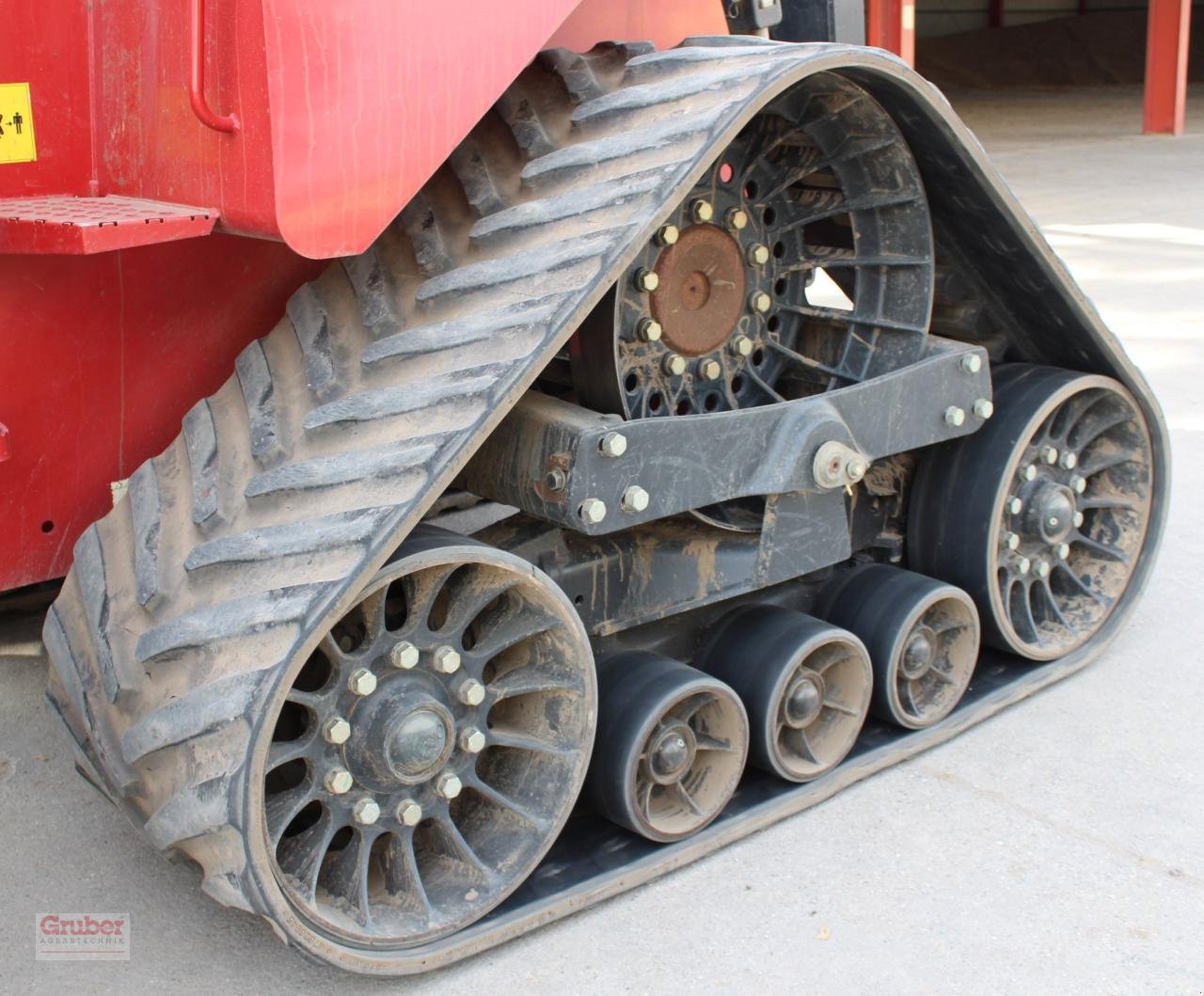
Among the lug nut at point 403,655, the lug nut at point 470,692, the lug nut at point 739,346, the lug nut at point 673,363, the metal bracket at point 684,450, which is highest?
the lug nut at point 739,346

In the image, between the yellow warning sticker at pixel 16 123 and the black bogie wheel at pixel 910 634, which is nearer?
the yellow warning sticker at pixel 16 123

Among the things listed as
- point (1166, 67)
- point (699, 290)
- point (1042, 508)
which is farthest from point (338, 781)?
point (1166, 67)

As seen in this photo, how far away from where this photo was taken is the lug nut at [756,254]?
290cm

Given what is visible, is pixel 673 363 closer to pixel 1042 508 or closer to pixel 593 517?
pixel 593 517

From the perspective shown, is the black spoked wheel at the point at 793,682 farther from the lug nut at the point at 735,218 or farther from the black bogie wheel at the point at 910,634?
the lug nut at the point at 735,218

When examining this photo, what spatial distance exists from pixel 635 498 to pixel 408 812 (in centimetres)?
64

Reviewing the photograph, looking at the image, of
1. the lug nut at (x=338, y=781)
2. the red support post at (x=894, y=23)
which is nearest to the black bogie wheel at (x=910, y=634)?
the lug nut at (x=338, y=781)

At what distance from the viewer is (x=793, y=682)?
114 inches

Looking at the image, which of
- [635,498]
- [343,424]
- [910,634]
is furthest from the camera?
[910,634]

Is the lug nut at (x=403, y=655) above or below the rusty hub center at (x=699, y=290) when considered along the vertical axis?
below

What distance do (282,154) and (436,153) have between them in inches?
10.9

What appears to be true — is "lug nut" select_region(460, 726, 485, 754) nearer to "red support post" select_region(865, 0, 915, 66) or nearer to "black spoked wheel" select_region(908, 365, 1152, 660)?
"black spoked wheel" select_region(908, 365, 1152, 660)

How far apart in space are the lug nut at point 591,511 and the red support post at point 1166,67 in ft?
51.9

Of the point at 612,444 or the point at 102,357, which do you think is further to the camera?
the point at 102,357
